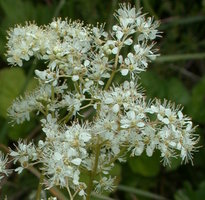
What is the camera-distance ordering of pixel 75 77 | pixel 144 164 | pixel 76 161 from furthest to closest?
pixel 144 164
pixel 75 77
pixel 76 161

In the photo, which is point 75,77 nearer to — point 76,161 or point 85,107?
point 85,107

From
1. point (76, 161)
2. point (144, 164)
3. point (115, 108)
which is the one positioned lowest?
point (76, 161)

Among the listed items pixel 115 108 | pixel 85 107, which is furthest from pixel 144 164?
pixel 115 108

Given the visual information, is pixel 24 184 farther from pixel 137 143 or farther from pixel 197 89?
pixel 137 143

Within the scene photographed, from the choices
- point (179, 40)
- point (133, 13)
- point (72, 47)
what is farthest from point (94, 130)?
point (179, 40)

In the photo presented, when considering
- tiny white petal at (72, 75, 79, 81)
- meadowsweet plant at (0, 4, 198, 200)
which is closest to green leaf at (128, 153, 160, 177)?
meadowsweet plant at (0, 4, 198, 200)

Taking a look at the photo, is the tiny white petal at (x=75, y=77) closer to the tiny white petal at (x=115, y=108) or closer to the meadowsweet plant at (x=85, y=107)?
the meadowsweet plant at (x=85, y=107)

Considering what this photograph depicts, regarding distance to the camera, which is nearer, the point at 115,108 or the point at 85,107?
the point at 115,108
